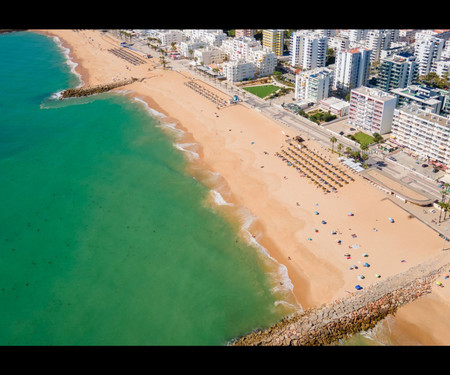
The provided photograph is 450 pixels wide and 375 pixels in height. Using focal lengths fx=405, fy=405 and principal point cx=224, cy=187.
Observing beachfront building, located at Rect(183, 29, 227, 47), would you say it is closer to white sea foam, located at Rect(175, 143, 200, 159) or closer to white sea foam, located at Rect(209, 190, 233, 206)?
white sea foam, located at Rect(175, 143, 200, 159)

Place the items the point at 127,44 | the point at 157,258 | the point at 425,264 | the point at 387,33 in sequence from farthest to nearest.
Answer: the point at 127,44
the point at 387,33
the point at 157,258
the point at 425,264

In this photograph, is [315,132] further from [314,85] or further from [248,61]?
[248,61]

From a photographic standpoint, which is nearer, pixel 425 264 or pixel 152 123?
pixel 425 264

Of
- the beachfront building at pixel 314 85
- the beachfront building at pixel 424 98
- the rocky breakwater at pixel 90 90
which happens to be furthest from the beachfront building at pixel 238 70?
the beachfront building at pixel 424 98

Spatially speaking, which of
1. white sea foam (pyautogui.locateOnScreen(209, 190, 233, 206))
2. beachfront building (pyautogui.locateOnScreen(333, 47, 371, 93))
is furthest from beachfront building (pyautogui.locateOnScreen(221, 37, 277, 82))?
white sea foam (pyautogui.locateOnScreen(209, 190, 233, 206))

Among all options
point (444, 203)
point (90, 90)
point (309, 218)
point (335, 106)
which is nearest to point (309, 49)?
point (335, 106)
